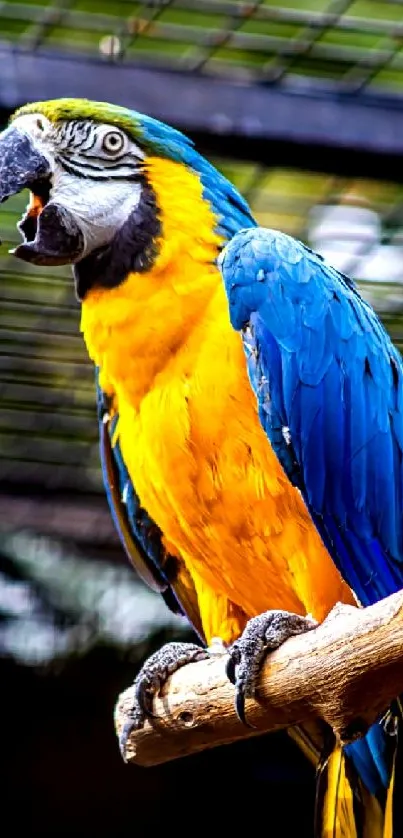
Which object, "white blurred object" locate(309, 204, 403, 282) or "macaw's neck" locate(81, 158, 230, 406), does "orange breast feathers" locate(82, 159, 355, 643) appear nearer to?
"macaw's neck" locate(81, 158, 230, 406)

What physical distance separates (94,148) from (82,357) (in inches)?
44.1

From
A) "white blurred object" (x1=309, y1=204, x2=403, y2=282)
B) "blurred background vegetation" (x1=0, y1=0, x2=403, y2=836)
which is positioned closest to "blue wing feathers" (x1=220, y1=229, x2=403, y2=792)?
"blurred background vegetation" (x1=0, y1=0, x2=403, y2=836)

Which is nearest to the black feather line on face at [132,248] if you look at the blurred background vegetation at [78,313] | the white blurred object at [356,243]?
the blurred background vegetation at [78,313]

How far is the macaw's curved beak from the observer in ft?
7.29

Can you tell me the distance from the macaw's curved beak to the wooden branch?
71cm

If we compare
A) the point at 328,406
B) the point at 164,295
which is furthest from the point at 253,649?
the point at 164,295

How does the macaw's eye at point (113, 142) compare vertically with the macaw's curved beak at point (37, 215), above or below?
above

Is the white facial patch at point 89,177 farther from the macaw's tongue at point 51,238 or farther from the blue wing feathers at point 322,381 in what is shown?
the blue wing feathers at point 322,381

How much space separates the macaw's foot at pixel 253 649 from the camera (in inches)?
78.5

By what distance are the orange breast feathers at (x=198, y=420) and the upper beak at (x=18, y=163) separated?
0.63 ft

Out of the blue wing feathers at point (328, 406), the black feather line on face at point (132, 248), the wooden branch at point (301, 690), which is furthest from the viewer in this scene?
the black feather line on face at point (132, 248)

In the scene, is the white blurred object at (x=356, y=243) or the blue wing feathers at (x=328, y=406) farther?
the white blurred object at (x=356, y=243)

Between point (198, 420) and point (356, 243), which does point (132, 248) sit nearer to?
point (198, 420)

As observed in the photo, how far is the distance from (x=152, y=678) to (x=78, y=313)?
1194 millimetres
